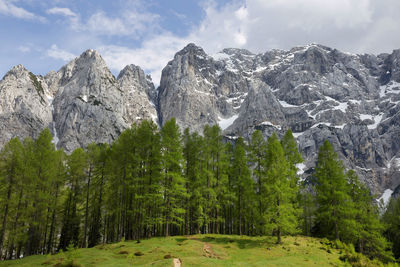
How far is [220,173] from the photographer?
1550 inches

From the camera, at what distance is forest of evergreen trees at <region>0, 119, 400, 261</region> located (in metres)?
30.9

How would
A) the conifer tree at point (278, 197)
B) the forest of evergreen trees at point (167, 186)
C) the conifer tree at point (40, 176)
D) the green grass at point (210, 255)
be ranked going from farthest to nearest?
the conifer tree at point (40, 176) < the forest of evergreen trees at point (167, 186) < the conifer tree at point (278, 197) < the green grass at point (210, 255)

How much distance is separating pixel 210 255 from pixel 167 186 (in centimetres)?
1101

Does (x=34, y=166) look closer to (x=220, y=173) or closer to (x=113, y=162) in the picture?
(x=113, y=162)

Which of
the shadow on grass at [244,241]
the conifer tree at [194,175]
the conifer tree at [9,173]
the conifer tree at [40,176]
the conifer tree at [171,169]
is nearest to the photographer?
the shadow on grass at [244,241]

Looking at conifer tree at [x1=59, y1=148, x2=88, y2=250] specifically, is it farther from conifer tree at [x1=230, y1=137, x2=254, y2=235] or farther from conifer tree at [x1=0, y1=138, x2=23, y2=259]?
conifer tree at [x1=230, y1=137, x2=254, y2=235]

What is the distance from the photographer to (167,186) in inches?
1275

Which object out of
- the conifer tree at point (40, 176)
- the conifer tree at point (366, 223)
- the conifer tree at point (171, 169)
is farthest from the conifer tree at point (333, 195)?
the conifer tree at point (40, 176)

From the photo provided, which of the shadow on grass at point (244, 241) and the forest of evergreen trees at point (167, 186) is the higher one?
the forest of evergreen trees at point (167, 186)

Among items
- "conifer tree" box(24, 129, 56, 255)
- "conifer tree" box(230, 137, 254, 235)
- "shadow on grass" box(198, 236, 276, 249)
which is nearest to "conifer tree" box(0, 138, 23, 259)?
"conifer tree" box(24, 129, 56, 255)

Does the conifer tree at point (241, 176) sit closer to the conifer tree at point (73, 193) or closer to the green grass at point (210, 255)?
the green grass at point (210, 255)

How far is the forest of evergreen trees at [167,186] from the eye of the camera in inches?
1215

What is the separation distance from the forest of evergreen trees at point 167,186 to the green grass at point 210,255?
265 cm

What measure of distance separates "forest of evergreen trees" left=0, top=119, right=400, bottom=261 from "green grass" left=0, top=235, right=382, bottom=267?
104 inches
